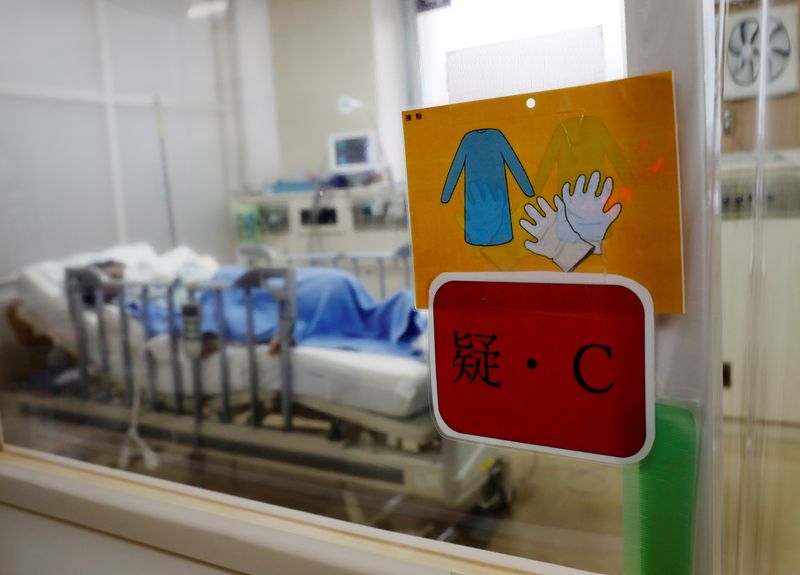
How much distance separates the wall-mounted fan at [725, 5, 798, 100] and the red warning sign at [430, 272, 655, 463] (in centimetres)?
19

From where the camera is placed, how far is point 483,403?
24.5 inches

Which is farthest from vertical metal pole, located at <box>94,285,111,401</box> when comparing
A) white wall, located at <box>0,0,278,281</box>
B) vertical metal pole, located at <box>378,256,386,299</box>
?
vertical metal pole, located at <box>378,256,386,299</box>

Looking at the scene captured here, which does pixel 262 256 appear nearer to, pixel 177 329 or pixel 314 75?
pixel 177 329

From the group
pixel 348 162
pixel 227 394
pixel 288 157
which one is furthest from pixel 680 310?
pixel 288 157

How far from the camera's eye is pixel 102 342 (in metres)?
2.24

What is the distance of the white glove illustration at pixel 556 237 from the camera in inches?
21.4

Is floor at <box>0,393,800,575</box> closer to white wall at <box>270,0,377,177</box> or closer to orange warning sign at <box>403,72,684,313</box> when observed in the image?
orange warning sign at <box>403,72,684,313</box>

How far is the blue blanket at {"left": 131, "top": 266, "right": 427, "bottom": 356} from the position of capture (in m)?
2.08

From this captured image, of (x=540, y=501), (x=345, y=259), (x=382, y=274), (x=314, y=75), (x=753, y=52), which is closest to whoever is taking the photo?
(x=753, y=52)

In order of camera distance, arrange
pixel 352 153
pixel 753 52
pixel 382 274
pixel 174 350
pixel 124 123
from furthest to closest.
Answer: pixel 352 153 → pixel 124 123 → pixel 382 274 → pixel 174 350 → pixel 753 52

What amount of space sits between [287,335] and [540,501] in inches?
38.7

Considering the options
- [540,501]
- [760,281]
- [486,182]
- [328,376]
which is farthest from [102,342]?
[760,281]

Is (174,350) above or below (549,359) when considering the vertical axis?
below

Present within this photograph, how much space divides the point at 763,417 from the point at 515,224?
0.95ft
